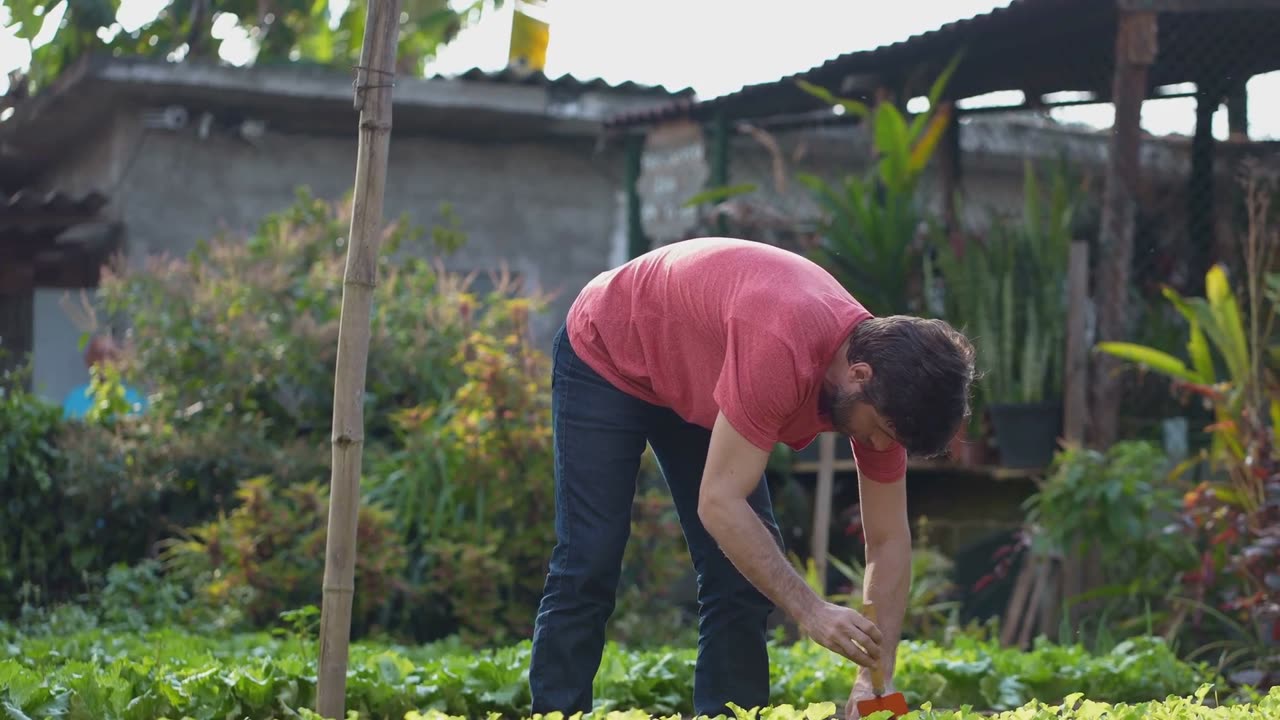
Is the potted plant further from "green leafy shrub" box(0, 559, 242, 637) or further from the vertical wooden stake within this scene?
"green leafy shrub" box(0, 559, 242, 637)

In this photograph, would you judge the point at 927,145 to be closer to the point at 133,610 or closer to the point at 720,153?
the point at 720,153

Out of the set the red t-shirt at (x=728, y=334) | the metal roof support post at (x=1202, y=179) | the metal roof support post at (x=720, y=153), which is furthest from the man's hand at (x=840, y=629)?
the metal roof support post at (x=720, y=153)

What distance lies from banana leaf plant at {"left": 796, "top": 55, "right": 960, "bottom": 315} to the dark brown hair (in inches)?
185

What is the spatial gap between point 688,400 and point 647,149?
7.69 metres

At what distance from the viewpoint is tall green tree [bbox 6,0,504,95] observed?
1388cm

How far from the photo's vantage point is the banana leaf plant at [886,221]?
761 centimetres

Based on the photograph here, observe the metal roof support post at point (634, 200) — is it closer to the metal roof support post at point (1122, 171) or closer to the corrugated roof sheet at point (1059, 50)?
the corrugated roof sheet at point (1059, 50)

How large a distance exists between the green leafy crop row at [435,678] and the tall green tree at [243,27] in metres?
8.80

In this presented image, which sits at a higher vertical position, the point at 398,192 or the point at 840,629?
the point at 398,192

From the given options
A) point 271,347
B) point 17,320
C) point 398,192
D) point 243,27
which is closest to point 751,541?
point 271,347

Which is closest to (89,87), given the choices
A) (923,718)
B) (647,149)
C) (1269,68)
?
(647,149)

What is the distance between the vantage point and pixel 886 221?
762 centimetres

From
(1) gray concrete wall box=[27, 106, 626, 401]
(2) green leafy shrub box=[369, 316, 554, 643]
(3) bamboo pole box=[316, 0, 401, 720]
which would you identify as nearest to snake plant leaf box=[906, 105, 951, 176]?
(2) green leafy shrub box=[369, 316, 554, 643]

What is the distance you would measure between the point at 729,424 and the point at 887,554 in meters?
0.72
